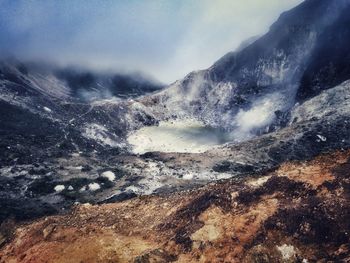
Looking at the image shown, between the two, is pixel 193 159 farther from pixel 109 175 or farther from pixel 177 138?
pixel 177 138

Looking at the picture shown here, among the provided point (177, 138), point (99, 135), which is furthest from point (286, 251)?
point (177, 138)

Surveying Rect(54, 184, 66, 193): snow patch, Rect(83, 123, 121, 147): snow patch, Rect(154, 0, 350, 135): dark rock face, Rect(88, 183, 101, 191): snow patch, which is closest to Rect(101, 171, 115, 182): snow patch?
Rect(88, 183, 101, 191): snow patch

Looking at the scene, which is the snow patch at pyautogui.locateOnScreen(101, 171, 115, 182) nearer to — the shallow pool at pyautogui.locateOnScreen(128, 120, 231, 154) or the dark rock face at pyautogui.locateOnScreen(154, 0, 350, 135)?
the shallow pool at pyautogui.locateOnScreen(128, 120, 231, 154)

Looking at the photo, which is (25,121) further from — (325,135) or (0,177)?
(325,135)

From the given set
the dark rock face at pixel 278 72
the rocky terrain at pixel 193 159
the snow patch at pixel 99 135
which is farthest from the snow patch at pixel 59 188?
the dark rock face at pixel 278 72

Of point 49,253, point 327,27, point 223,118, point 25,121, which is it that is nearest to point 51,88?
point 25,121
